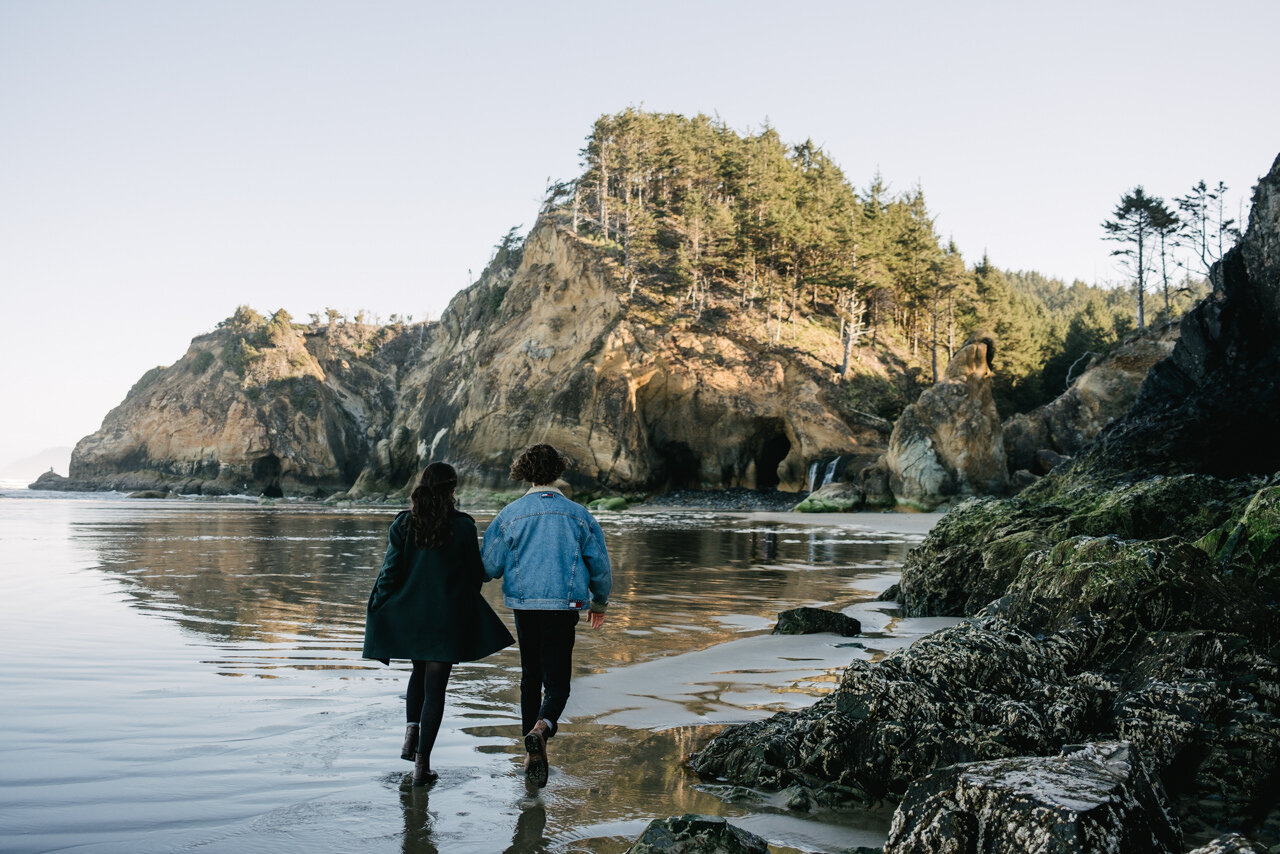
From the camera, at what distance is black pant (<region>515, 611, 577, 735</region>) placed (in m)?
4.74

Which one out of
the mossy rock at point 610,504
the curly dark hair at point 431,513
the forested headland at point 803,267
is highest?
the forested headland at point 803,267

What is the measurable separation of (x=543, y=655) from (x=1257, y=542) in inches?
201

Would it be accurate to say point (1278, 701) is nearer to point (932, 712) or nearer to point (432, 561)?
point (932, 712)

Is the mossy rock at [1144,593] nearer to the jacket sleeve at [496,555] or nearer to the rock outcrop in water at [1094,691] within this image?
the rock outcrop in water at [1094,691]

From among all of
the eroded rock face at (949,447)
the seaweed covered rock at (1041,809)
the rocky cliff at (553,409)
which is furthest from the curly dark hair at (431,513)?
the rocky cliff at (553,409)

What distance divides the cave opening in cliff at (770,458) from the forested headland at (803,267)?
5.30 metres

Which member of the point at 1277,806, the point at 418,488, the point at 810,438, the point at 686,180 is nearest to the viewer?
the point at 1277,806

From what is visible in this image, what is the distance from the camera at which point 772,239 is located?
53.7 m

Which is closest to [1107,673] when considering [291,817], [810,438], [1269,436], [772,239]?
[291,817]

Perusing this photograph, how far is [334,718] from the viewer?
547 cm

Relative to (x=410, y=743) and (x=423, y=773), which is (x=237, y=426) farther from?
(x=423, y=773)

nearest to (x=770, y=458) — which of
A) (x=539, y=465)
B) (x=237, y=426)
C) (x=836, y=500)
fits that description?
(x=836, y=500)

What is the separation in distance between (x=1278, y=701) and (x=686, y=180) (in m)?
66.6

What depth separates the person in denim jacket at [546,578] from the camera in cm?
473
